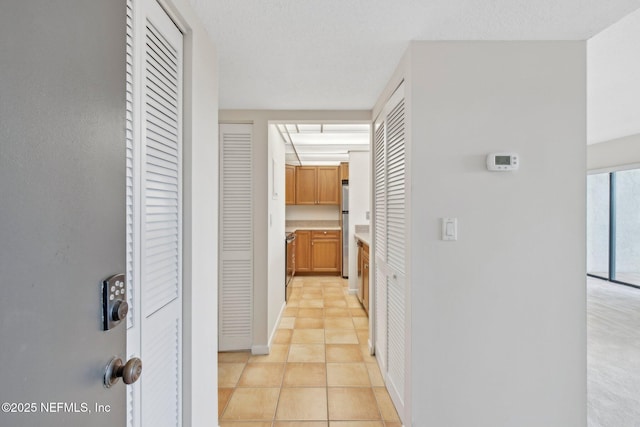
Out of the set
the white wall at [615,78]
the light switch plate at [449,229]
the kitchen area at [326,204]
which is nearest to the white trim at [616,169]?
the white wall at [615,78]

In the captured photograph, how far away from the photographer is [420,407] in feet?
5.22

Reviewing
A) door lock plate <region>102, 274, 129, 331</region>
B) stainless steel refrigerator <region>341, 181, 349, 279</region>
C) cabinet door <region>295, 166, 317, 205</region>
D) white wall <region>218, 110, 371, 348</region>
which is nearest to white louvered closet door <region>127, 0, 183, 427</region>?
door lock plate <region>102, 274, 129, 331</region>

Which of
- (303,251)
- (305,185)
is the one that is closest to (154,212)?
(303,251)

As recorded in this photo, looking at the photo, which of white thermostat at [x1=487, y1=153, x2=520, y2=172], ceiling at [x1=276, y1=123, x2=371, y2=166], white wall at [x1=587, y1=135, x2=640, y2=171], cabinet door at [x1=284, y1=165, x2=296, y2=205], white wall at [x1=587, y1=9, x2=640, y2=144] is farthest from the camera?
cabinet door at [x1=284, y1=165, x2=296, y2=205]

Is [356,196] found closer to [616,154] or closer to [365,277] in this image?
[365,277]

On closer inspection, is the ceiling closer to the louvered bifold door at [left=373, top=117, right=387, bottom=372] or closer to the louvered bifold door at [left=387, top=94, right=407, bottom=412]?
the louvered bifold door at [left=373, top=117, right=387, bottom=372]

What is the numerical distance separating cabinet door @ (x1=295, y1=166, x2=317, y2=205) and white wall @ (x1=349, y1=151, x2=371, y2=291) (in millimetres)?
1393

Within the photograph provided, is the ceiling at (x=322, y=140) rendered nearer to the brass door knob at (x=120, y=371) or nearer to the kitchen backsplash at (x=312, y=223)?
the kitchen backsplash at (x=312, y=223)

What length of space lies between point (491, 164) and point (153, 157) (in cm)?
161

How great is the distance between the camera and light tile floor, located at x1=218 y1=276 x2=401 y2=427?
1.94 m

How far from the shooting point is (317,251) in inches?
241

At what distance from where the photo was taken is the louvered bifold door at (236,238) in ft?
9.23

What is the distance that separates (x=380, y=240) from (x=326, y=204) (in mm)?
3907

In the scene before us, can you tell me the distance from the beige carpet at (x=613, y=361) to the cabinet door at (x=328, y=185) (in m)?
4.33
